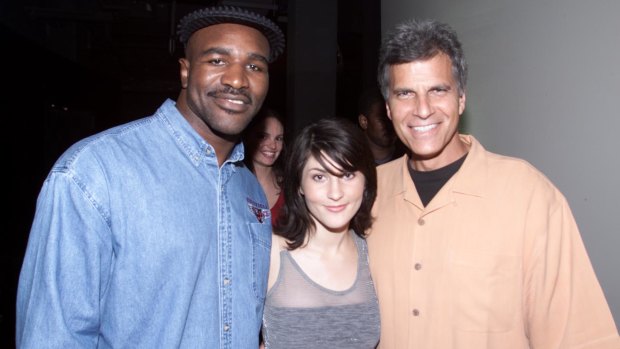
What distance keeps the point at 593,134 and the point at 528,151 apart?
450 mm

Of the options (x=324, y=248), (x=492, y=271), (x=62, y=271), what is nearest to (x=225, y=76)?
(x=62, y=271)

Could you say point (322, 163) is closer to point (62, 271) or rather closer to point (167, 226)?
point (167, 226)

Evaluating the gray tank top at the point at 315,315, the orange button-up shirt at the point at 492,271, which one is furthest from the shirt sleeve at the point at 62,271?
the orange button-up shirt at the point at 492,271

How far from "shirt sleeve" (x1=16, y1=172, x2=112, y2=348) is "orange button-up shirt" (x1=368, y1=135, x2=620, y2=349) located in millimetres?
1177

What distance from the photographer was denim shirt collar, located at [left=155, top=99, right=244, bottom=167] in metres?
1.44

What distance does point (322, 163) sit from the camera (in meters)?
1.94

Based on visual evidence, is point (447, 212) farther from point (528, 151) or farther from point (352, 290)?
point (528, 151)

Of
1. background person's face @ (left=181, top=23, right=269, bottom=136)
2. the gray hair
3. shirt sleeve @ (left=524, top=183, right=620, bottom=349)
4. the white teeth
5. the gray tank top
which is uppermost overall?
the gray hair

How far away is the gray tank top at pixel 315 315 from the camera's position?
69.2 inches

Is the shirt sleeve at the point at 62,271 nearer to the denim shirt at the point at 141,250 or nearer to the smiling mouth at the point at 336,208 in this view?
the denim shirt at the point at 141,250

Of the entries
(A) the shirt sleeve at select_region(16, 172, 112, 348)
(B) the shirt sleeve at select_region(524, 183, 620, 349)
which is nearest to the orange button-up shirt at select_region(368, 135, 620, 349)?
(B) the shirt sleeve at select_region(524, 183, 620, 349)

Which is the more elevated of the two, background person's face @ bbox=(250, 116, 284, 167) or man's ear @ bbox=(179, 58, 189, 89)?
man's ear @ bbox=(179, 58, 189, 89)

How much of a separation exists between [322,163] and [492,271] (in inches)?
33.6

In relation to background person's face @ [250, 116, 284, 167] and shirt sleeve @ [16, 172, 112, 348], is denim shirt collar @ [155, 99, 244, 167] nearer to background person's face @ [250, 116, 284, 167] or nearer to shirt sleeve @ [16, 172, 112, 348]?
shirt sleeve @ [16, 172, 112, 348]
